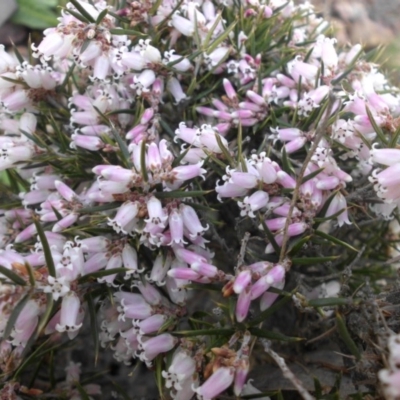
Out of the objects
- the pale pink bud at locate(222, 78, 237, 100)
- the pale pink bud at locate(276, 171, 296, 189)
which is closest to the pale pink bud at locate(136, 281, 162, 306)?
the pale pink bud at locate(276, 171, 296, 189)

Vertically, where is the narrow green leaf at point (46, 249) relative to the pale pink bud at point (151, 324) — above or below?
above

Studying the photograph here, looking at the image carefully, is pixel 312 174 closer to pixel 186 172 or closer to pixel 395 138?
pixel 395 138

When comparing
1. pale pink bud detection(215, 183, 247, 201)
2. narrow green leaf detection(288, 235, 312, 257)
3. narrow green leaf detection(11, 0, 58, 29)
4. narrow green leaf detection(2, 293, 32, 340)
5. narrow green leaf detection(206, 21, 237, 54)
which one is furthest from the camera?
narrow green leaf detection(11, 0, 58, 29)

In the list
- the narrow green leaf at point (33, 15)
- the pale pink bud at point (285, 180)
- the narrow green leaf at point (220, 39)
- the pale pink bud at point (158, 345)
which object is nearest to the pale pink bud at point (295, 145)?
the pale pink bud at point (285, 180)

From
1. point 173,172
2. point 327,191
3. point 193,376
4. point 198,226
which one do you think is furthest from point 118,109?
point 193,376

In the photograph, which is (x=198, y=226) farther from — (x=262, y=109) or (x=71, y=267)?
(x=262, y=109)

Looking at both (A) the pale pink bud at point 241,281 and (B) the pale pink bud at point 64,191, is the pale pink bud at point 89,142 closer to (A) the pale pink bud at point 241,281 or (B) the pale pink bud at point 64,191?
(B) the pale pink bud at point 64,191

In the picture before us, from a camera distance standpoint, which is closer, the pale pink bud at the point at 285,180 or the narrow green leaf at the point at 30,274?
the narrow green leaf at the point at 30,274

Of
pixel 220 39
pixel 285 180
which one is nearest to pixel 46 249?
pixel 285 180

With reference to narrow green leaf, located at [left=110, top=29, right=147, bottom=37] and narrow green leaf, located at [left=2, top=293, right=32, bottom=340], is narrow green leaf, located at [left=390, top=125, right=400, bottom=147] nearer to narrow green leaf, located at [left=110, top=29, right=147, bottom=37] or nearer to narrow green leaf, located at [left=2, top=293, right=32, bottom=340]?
narrow green leaf, located at [left=110, top=29, right=147, bottom=37]
